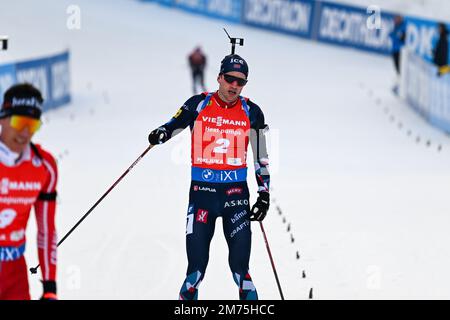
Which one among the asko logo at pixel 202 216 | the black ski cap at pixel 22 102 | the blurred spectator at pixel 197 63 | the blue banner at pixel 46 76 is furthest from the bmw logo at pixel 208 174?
the blurred spectator at pixel 197 63

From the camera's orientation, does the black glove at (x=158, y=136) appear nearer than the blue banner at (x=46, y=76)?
Yes

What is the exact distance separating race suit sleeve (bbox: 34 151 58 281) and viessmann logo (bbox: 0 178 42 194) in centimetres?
6

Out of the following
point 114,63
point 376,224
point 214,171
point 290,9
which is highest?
point 290,9

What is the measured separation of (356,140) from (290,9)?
19202mm

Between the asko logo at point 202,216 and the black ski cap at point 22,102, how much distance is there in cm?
203

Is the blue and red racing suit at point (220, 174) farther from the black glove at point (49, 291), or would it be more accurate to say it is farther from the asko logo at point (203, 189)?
the black glove at point (49, 291)

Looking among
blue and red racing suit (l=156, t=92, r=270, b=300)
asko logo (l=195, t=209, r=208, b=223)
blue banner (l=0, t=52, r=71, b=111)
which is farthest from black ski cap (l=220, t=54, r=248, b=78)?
blue banner (l=0, t=52, r=71, b=111)

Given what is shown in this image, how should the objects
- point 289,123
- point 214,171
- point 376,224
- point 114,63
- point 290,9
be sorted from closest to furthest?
point 214,171 → point 376,224 → point 289,123 → point 114,63 → point 290,9

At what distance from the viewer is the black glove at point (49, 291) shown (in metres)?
4.68

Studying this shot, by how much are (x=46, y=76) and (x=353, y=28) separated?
49.5 feet

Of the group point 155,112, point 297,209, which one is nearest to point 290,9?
point 155,112

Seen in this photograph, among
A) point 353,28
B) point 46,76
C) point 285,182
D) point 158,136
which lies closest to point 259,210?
point 158,136

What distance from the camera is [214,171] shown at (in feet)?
21.3

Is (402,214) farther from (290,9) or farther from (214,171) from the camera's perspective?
(290,9)
